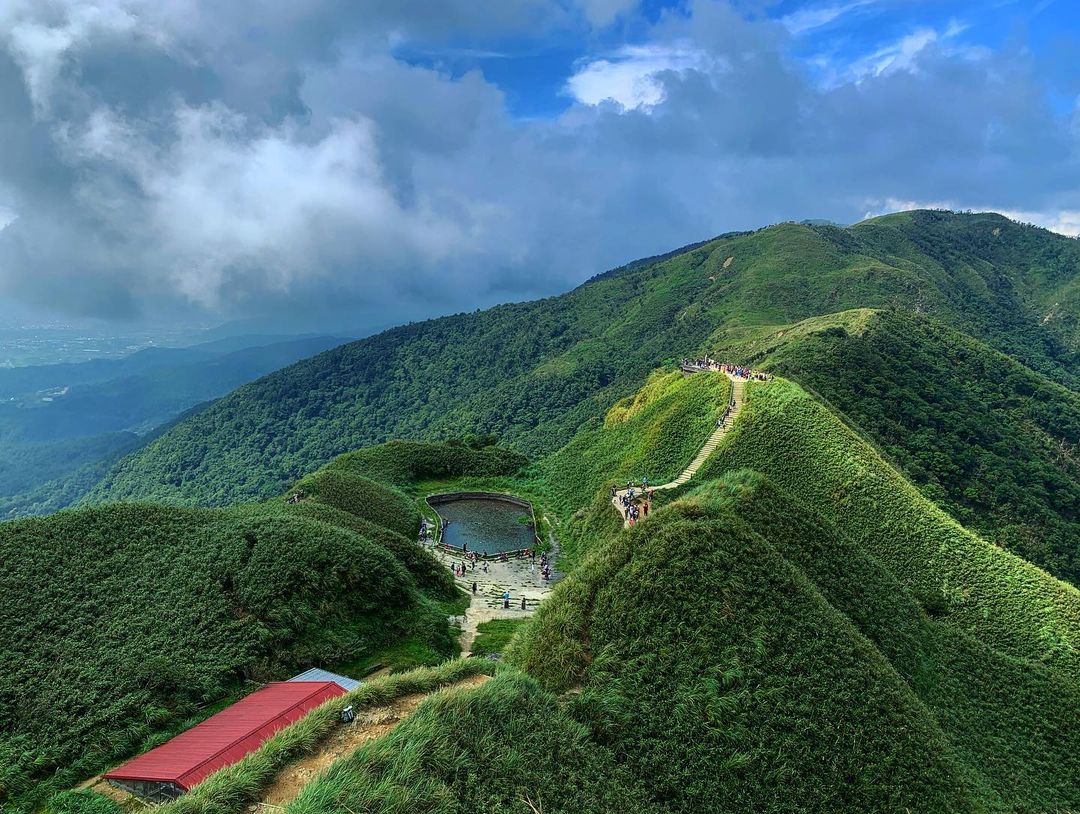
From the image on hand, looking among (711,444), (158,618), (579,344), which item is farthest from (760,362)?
(579,344)

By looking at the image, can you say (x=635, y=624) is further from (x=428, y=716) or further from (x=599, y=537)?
(x=599, y=537)

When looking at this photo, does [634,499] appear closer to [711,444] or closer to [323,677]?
[711,444]

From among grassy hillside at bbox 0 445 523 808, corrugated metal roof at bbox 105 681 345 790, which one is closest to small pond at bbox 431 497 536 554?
grassy hillside at bbox 0 445 523 808

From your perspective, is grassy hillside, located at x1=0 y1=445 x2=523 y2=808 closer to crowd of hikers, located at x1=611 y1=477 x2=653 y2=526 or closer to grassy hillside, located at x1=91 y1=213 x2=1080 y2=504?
crowd of hikers, located at x1=611 y1=477 x2=653 y2=526

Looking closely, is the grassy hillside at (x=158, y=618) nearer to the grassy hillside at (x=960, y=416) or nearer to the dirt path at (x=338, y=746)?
the dirt path at (x=338, y=746)

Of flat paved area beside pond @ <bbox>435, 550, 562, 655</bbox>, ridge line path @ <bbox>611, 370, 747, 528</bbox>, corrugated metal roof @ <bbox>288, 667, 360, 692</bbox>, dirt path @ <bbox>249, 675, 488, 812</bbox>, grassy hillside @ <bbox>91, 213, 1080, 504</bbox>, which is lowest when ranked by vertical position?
flat paved area beside pond @ <bbox>435, 550, 562, 655</bbox>

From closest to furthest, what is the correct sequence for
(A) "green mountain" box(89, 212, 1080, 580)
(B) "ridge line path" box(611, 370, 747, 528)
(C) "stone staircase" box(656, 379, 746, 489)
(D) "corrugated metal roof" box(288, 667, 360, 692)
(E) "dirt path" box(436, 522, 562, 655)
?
1. (D) "corrugated metal roof" box(288, 667, 360, 692)
2. (E) "dirt path" box(436, 522, 562, 655)
3. (B) "ridge line path" box(611, 370, 747, 528)
4. (C) "stone staircase" box(656, 379, 746, 489)
5. (A) "green mountain" box(89, 212, 1080, 580)
